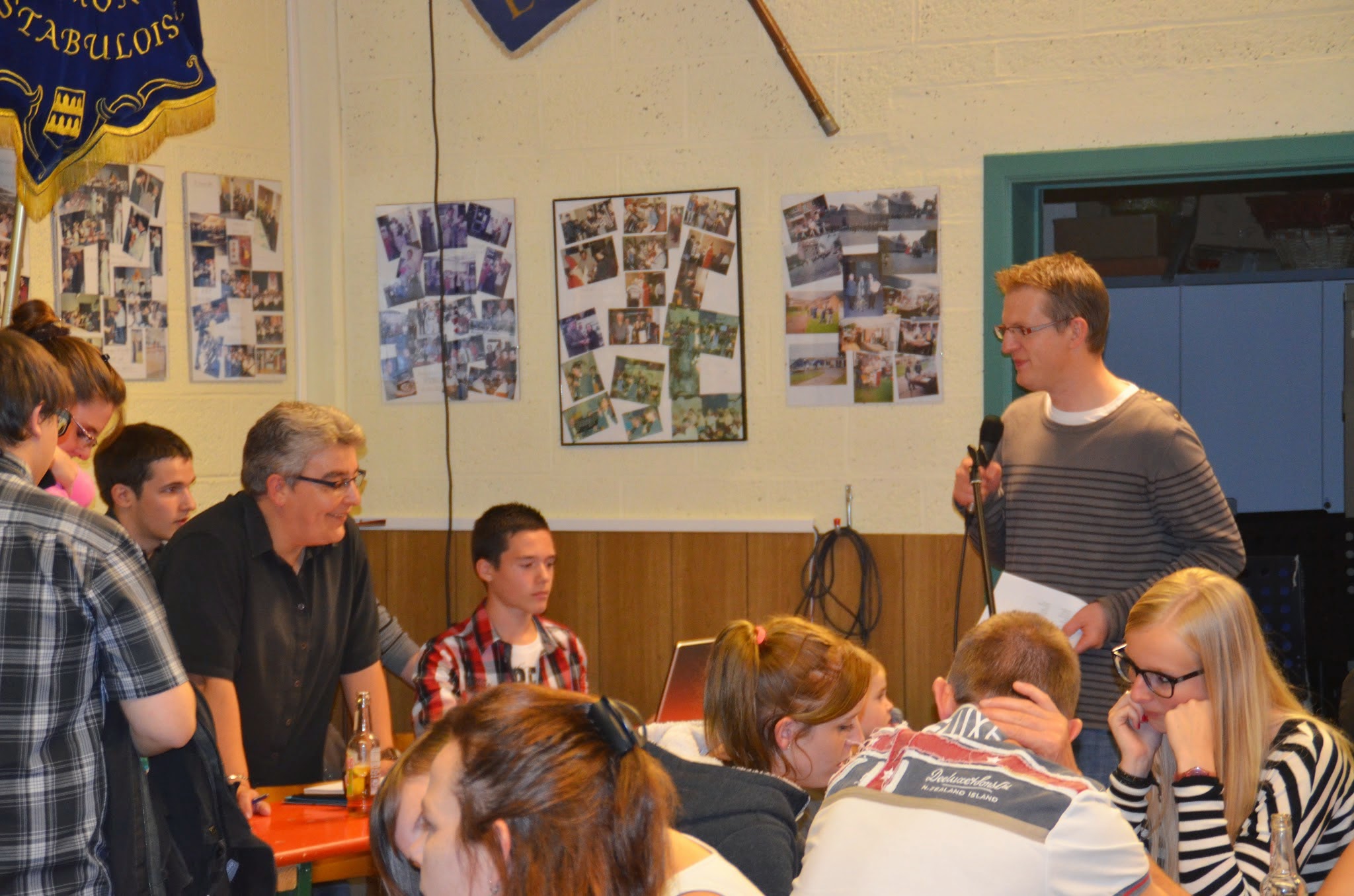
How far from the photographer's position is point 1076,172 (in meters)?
3.78

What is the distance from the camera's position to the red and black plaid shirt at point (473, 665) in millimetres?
3273

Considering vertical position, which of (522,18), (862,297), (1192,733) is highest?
(522,18)

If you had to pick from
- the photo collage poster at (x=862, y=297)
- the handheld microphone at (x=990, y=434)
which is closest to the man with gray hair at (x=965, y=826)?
the handheld microphone at (x=990, y=434)

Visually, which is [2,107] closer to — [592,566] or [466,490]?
[466,490]

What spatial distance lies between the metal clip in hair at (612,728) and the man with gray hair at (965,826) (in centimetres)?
41

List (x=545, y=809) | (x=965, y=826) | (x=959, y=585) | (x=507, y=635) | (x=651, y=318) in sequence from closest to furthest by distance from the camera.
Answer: (x=545, y=809)
(x=965, y=826)
(x=507, y=635)
(x=959, y=585)
(x=651, y=318)

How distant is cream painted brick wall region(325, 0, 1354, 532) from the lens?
370cm

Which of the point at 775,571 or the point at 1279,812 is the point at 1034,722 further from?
the point at 775,571

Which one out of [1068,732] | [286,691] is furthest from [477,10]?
[1068,732]

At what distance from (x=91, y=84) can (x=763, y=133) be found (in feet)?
6.22

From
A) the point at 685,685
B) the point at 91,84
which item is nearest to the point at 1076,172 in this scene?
the point at 685,685

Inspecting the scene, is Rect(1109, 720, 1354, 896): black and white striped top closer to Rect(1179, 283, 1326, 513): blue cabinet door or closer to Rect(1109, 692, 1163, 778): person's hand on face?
Rect(1109, 692, 1163, 778): person's hand on face

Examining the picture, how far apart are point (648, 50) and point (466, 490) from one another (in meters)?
1.54

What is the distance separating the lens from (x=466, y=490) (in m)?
4.31
